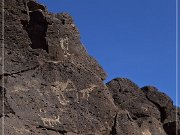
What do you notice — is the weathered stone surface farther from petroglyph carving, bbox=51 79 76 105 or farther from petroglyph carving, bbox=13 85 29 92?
petroglyph carving, bbox=13 85 29 92

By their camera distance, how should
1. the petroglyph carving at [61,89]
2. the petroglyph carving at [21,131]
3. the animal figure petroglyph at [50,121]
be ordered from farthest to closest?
the petroglyph carving at [61,89], the animal figure petroglyph at [50,121], the petroglyph carving at [21,131]

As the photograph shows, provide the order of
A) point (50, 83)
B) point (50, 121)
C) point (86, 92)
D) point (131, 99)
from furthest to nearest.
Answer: point (131, 99) → point (86, 92) → point (50, 83) → point (50, 121)

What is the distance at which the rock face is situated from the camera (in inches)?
533

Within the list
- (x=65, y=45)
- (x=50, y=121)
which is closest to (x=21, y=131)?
(x=50, y=121)

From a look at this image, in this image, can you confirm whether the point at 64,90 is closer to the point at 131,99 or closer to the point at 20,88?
the point at 20,88

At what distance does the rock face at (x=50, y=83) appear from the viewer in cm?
1353

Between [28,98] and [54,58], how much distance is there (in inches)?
87.0

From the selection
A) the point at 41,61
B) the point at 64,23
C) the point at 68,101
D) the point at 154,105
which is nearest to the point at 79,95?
the point at 68,101

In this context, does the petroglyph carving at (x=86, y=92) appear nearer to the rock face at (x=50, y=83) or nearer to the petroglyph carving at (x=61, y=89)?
the rock face at (x=50, y=83)

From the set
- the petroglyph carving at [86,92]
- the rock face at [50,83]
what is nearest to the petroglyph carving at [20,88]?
the rock face at [50,83]

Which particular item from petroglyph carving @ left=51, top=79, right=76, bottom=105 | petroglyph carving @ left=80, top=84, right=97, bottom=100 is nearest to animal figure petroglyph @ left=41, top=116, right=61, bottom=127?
petroglyph carving @ left=51, top=79, right=76, bottom=105

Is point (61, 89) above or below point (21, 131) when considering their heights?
above

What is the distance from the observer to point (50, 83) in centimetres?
1480

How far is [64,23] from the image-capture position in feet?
55.5
